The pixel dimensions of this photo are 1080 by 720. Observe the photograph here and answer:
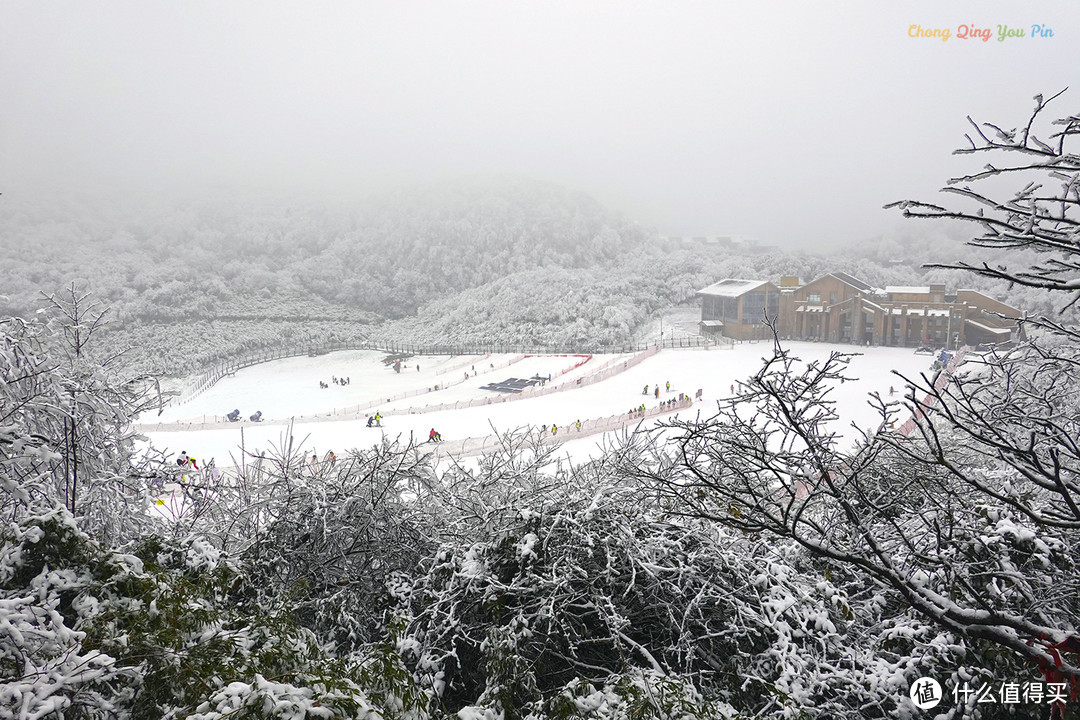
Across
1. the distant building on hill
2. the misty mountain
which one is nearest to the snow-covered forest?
the distant building on hill

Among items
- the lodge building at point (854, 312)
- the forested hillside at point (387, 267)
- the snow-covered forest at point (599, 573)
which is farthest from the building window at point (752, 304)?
the snow-covered forest at point (599, 573)

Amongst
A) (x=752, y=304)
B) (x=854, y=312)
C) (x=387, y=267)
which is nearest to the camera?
(x=854, y=312)

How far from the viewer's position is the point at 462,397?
34.3 meters

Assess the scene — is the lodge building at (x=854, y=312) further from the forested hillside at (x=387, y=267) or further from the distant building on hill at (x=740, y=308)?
the forested hillside at (x=387, y=267)

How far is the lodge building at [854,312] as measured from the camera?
40000 mm

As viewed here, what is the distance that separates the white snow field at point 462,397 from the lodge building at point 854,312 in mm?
1839

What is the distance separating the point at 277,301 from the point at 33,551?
3132 inches

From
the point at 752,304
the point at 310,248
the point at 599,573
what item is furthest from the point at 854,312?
the point at 310,248

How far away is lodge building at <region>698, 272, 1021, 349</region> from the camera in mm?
40000

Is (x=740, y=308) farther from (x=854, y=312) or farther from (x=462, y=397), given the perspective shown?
(x=462, y=397)

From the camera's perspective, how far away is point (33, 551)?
8.61 ft

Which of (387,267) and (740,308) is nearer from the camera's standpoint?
(740,308)

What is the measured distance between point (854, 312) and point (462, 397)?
29768 millimetres

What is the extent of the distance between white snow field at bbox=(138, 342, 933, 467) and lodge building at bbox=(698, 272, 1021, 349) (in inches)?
72.4
